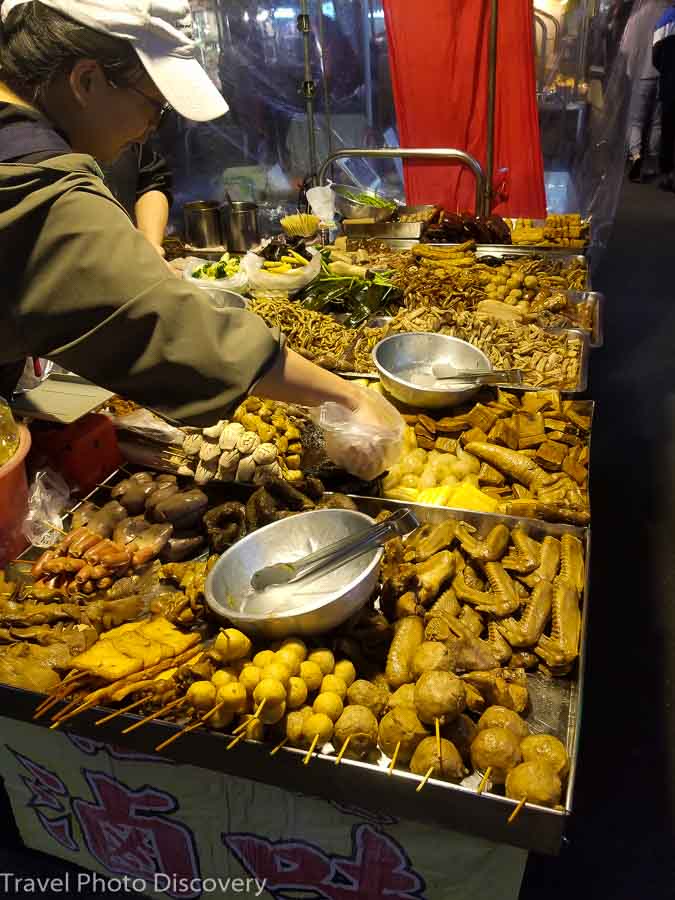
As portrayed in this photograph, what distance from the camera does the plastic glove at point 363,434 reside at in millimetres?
2262

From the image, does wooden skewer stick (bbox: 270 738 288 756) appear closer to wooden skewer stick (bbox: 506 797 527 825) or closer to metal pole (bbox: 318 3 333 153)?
wooden skewer stick (bbox: 506 797 527 825)

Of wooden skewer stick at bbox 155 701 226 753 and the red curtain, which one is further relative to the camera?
the red curtain

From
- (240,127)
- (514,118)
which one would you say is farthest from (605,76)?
(240,127)

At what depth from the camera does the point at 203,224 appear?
5406mm

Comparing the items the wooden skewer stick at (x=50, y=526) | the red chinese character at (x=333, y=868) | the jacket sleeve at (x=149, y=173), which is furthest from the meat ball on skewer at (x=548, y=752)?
the jacket sleeve at (x=149, y=173)

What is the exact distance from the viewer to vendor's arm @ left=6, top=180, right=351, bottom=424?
4.84 ft

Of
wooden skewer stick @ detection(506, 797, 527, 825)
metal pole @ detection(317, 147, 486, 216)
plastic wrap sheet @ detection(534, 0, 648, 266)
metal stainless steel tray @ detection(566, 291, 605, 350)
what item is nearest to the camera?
wooden skewer stick @ detection(506, 797, 527, 825)

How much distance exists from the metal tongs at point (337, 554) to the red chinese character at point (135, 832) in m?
0.72

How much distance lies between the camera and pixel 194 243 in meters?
5.57

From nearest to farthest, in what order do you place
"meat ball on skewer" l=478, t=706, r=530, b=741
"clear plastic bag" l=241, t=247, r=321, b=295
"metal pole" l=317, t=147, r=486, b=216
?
"meat ball on skewer" l=478, t=706, r=530, b=741
"clear plastic bag" l=241, t=247, r=321, b=295
"metal pole" l=317, t=147, r=486, b=216

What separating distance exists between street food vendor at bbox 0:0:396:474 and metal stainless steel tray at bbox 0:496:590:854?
2.69 feet

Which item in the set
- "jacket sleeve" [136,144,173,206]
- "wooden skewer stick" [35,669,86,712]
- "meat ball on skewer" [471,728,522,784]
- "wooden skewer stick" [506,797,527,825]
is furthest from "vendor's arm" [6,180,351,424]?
"jacket sleeve" [136,144,173,206]

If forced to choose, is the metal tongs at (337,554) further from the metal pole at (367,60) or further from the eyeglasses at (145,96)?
the metal pole at (367,60)

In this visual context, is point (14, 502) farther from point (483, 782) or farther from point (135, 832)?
point (483, 782)
